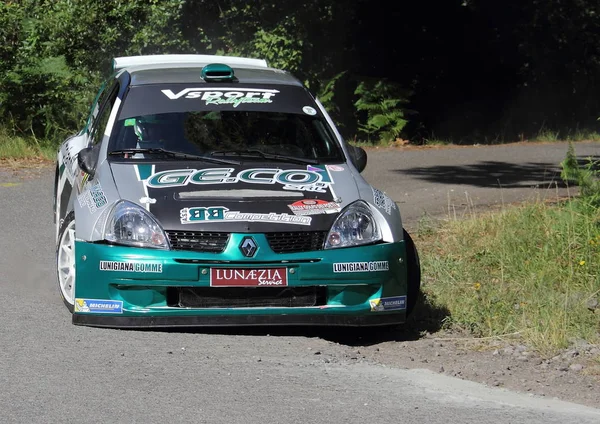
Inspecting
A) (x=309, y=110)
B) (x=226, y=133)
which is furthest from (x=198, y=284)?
(x=309, y=110)

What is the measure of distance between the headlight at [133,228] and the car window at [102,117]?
1.43 m

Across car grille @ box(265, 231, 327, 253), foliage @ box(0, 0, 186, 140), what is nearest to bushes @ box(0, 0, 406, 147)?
foliage @ box(0, 0, 186, 140)

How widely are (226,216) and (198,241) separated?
230mm

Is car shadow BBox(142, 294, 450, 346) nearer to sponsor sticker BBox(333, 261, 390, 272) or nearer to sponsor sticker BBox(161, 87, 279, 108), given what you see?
sponsor sticker BBox(333, 261, 390, 272)

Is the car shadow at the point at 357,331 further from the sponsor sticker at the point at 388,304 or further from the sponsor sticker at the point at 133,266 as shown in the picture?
the sponsor sticker at the point at 133,266

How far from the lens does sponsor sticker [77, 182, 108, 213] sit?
7.19 m

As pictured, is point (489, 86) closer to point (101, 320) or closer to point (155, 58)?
point (155, 58)

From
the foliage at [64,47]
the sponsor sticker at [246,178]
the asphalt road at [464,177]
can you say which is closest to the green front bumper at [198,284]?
the sponsor sticker at [246,178]

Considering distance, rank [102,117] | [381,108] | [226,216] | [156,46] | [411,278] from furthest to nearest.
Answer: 1. [381,108]
2. [156,46]
3. [102,117]
4. [411,278]
5. [226,216]

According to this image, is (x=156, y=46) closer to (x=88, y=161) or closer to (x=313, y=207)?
(x=88, y=161)

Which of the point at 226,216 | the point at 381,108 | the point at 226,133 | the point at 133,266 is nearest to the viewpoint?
the point at 133,266

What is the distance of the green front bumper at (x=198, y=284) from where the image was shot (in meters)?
6.81

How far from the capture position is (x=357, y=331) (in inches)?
306

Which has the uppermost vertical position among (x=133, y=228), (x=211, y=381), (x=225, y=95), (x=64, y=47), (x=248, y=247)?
(x=64, y=47)
